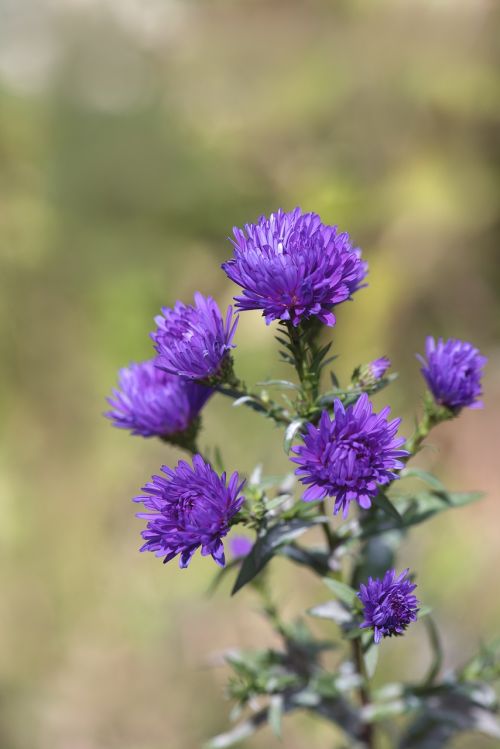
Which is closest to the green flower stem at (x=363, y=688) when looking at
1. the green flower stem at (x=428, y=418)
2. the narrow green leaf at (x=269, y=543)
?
the narrow green leaf at (x=269, y=543)

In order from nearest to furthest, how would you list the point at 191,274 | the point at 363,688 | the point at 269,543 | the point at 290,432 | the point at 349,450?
the point at 349,450
the point at 290,432
the point at 269,543
the point at 363,688
the point at 191,274

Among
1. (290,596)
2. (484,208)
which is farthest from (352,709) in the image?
(484,208)

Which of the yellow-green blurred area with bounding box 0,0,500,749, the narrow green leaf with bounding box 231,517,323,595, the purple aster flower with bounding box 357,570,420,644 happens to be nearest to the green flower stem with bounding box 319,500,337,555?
the narrow green leaf with bounding box 231,517,323,595

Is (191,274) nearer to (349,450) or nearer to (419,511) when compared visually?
(419,511)

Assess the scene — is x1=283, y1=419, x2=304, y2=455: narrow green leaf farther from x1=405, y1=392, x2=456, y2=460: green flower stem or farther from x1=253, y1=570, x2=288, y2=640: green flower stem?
x1=253, y1=570, x2=288, y2=640: green flower stem

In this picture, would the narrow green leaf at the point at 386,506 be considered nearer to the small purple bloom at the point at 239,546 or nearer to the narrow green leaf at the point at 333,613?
the narrow green leaf at the point at 333,613

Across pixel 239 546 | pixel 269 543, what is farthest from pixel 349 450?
pixel 239 546

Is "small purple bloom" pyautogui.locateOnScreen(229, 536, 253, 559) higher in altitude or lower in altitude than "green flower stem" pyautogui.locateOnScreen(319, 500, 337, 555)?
higher
